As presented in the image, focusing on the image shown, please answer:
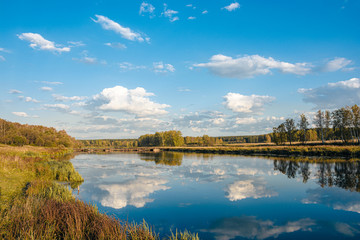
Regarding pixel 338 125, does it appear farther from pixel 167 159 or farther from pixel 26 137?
pixel 26 137

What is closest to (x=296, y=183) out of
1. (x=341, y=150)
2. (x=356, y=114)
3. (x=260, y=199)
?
(x=260, y=199)

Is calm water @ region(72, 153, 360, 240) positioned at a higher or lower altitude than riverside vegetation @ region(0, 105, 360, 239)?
lower

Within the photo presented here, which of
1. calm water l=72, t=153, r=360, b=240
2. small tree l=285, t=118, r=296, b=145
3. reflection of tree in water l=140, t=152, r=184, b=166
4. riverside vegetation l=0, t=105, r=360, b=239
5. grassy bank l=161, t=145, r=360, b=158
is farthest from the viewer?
small tree l=285, t=118, r=296, b=145

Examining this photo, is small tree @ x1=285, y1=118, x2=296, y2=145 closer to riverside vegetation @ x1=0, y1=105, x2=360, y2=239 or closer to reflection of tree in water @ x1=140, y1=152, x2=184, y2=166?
riverside vegetation @ x1=0, y1=105, x2=360, y2=239

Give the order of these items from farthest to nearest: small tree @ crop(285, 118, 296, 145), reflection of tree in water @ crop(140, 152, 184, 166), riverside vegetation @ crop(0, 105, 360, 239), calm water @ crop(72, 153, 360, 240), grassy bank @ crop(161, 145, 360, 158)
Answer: small tree @ crop(285, 118, 296, 145)
reflection of tree in water @ crop(140, 152, 184, 166)
grassy bank @ crop(161, 145, 360, 158)
calm water @ crop(72, 153, 360, 240)
riverside vegetation @ crop(0, 105, 360, 239)

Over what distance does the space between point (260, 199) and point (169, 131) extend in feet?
424

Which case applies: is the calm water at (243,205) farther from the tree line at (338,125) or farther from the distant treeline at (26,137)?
the distant treeline at (26,137)

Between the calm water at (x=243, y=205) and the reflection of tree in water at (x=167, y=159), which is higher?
the calm water at (x=243, y=205)

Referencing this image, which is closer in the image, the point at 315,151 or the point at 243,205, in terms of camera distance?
the point at 243,205

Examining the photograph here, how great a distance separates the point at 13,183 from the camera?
55.4ft

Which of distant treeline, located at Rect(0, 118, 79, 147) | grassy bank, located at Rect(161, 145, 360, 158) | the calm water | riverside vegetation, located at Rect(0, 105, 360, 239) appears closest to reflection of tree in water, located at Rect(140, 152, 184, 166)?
riverside vegetation, located at Rect(0, 105, 360, 239)

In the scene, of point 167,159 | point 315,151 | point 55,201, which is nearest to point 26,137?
point 167,159

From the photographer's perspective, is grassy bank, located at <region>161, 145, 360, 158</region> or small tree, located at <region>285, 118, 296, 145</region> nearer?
grassy bank, located at <region>161, 145, 360, 158</region>

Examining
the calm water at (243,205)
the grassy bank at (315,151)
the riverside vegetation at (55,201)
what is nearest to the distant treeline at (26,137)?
the riverside vegetation at (55,201)
